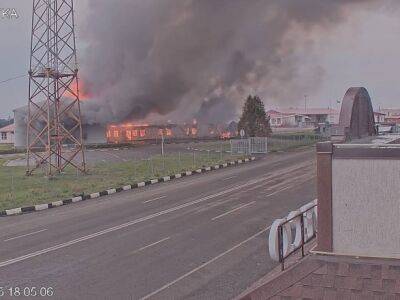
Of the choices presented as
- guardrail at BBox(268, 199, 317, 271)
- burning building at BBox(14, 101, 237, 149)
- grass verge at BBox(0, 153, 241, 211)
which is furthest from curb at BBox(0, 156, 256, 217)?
burning building at BBox(14, 101, 237, 149)

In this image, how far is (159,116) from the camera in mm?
65562

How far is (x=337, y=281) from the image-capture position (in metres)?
6.84

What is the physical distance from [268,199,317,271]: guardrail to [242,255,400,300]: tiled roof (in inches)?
17.4

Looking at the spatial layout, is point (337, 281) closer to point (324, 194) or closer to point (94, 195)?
point (324, 194)

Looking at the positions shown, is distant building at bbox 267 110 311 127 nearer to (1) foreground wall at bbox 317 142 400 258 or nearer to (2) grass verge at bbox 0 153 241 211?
(2) grass verge at bbox 0 153 241 211

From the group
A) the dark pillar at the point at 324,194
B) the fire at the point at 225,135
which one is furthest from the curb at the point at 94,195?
the fire at the point at 225,135

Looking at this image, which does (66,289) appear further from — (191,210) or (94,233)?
(191,210)

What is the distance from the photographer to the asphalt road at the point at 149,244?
8.59 meters

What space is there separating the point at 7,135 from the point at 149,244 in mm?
70747

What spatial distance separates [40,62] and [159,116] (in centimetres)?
3862

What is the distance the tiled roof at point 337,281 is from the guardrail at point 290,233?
441mm

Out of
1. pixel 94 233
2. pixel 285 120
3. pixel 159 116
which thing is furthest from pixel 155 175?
pixel 285 120

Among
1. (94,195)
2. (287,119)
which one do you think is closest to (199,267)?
(94,195)

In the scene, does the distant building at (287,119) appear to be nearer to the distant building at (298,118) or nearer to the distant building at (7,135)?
the distant building at (298,118)
